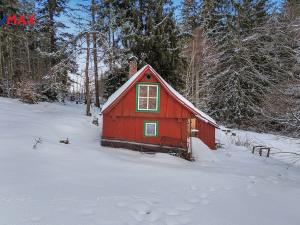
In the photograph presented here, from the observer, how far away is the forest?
20.7m

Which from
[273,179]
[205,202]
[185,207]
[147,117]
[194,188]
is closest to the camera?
[185,207]

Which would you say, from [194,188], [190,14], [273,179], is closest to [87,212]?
[194,188]

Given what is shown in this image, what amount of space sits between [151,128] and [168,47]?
916 cm

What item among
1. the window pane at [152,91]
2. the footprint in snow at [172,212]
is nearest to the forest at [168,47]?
the window pane at [152,91]

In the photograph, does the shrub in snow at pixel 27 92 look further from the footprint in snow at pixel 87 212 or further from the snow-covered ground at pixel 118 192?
the footprint in snow at pixel 87 212

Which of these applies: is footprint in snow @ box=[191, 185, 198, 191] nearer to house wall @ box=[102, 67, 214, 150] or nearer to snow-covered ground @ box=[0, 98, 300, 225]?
snow-covered ground @ box=[0, 98, 300, 225]

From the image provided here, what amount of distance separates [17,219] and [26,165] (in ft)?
11.6

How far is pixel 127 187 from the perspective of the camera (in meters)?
7.05

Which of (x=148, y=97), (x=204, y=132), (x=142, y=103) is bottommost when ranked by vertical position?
(x=204, y=132)

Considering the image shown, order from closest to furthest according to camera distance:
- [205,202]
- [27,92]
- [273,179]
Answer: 1. [205,202]
2. [273,179]
3. [27,92]

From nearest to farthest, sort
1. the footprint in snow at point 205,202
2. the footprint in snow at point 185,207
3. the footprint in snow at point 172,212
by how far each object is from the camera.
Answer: the footprint in snow at point 172,212 → the footprint in snow at point 185,207 → the footprint in snow at point 205,202

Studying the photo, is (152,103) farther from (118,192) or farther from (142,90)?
(118,192)

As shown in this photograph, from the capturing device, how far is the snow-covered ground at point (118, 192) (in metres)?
5.20

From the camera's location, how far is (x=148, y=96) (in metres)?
14.1
